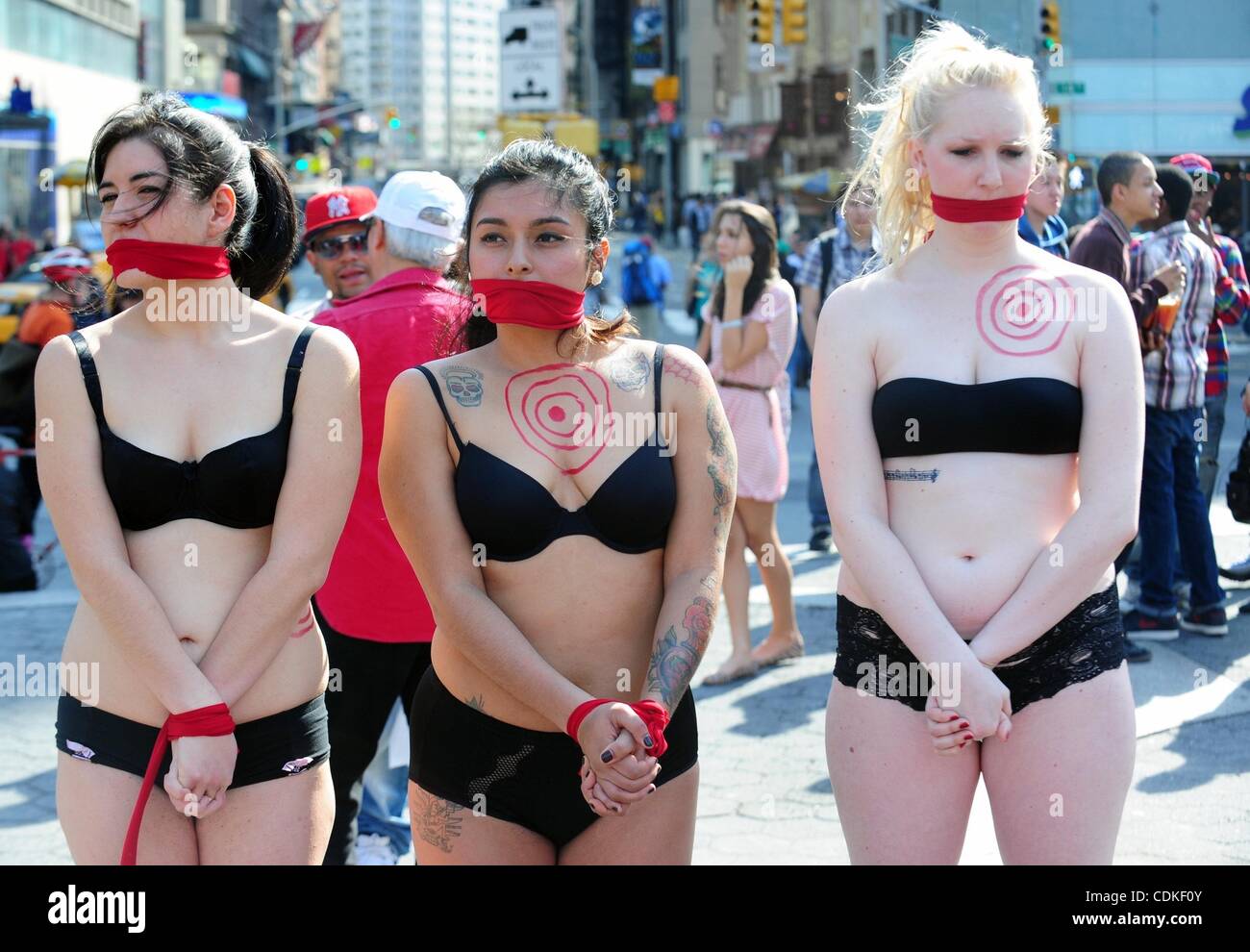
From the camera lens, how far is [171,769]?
2834 millimetres

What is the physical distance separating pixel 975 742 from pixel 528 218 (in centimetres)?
134

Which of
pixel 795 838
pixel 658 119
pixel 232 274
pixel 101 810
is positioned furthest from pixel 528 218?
pixel 658 119

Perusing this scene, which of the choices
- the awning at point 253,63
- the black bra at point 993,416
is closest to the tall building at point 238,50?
the awning at point 253,63

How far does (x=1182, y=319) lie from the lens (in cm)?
726

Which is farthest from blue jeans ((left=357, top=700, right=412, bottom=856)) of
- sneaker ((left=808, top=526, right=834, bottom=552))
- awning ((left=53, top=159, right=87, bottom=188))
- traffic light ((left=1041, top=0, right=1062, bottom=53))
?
awning ((left=53, top=159, right=87, bottom=188))

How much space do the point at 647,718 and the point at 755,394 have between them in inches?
188

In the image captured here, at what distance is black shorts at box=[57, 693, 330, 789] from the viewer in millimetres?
2881

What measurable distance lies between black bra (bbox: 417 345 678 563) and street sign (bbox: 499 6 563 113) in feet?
43.0

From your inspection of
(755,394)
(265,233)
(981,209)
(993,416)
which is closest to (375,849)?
(265,233)

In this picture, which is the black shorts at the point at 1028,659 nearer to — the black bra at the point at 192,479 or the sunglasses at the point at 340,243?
the black bra at the point at 192,479

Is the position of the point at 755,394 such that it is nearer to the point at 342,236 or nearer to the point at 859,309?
the point at 342,236
